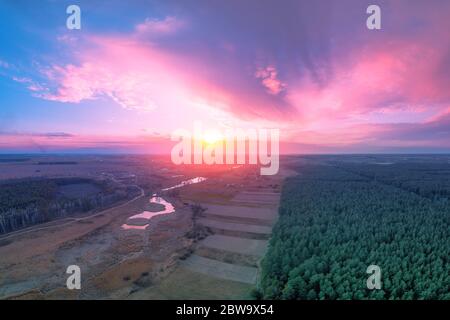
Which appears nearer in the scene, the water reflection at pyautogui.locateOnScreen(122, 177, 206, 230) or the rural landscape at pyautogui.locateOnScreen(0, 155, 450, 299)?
the rural landscape at pyautogui.locateOnScreen(0, 155, 450, 299)

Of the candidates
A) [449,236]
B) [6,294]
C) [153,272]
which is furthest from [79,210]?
[449,236]

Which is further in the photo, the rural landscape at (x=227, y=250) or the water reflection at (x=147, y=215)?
the water reflection at (x=147, y=215)

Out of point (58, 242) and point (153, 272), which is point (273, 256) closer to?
point (153, 272)

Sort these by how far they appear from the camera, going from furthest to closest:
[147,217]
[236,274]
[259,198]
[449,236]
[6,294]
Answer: [259,198] → [147,217] → [449,236] → [236,274] → [6,294]

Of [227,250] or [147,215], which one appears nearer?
[227,250]
